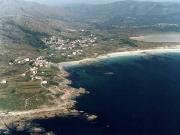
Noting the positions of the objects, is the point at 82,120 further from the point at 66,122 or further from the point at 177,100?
the point at 177,100

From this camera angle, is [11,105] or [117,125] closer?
[117,125]

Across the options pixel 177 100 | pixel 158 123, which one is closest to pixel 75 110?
pixel 158 123

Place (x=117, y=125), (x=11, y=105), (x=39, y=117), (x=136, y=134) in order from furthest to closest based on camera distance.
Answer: (x=11, y=105) → (x=39, y=117) → (x=117, y=125) → (x=136, y=134)

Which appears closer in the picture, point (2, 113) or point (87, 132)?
point (87, 132)

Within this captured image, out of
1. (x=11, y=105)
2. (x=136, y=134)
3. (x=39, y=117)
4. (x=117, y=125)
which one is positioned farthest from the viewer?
(x=11, y=105)

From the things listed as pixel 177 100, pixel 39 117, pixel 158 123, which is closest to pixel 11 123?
pixel 39 117

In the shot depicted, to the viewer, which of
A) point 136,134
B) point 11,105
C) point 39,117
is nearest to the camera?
point 136,134

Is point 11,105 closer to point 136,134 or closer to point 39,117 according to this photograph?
point 39,117

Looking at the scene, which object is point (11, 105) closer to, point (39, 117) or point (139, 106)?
point (39, 117)
